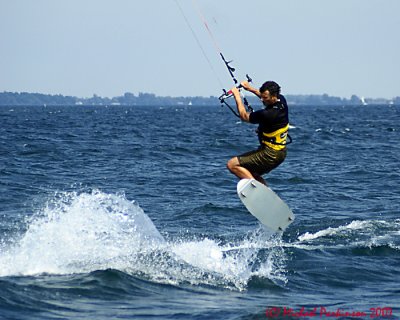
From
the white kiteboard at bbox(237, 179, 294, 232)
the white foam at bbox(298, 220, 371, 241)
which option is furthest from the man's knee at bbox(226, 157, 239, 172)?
the white foam at bbox(298, 220, 371, 241)

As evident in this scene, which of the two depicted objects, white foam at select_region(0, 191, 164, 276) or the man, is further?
white foam at select_region(0, 191, 164, 276)

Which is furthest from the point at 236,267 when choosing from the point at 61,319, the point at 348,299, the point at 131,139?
the point at 131,139

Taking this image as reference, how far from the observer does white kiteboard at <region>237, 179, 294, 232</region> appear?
453 inches

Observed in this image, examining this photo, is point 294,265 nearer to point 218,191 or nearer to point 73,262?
point 73,262

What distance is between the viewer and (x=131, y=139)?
42.1 metres

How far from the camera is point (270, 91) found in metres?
11.0

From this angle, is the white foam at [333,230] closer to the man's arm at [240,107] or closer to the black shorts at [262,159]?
the black shorts at [262,159]

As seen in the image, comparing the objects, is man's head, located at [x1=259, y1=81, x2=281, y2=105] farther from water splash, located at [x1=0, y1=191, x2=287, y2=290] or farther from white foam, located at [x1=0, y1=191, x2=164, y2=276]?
white foam, located at [x1=0, y1=191, x2=164, y2=276]

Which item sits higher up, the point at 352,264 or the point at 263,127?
the point at 263,127

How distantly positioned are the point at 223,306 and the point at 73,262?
3069mm
